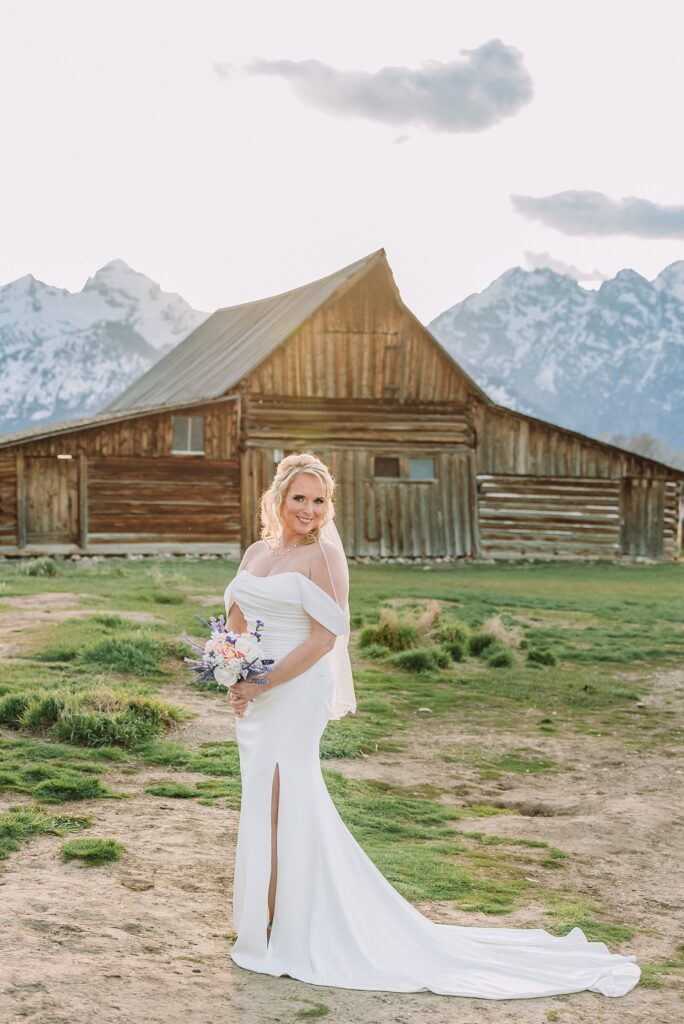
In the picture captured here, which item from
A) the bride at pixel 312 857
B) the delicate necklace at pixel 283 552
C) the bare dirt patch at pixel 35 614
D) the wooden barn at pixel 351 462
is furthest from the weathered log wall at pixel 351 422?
the bride at pixel 312 857

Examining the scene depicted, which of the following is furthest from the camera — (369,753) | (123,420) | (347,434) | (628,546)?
(628,546)

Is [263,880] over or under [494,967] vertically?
over

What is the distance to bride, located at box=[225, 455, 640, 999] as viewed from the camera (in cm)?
466

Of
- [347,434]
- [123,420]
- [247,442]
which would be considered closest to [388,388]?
[347,434]

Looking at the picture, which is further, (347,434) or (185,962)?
(347,434)

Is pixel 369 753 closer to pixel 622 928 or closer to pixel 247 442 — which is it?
pixel 622 928

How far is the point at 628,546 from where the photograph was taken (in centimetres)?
3238

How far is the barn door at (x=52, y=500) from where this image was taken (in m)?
27.1

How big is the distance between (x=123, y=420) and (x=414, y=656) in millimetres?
15337

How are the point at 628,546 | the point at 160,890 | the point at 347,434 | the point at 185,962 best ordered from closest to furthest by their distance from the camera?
the point at 185,962 → the point at 160,890 → the point at 347,434 → the point at 628,546

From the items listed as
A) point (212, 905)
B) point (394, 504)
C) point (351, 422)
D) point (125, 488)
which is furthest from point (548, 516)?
point (212, 905)

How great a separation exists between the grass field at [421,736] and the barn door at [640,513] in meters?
13.5

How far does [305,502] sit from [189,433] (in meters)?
23.8

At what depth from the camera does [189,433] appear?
28.4 metres
